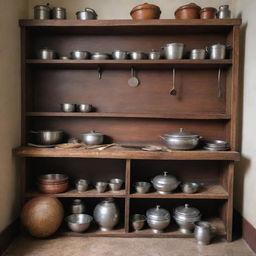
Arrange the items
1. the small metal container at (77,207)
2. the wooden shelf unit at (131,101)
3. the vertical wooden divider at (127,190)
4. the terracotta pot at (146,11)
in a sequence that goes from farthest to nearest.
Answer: the wooden shelf unit at (131,101) < the small metal container at (77,207) < the terracotta pot at (146,11) < the vertical wooden divider at (127,190)

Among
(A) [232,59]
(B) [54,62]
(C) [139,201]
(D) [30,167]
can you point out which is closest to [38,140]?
(D) [30,167]

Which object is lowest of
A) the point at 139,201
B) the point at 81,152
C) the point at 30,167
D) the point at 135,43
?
the point at 139,201

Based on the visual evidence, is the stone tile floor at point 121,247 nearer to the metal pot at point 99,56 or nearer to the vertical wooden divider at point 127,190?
the vertical wooden divider at point 127,190

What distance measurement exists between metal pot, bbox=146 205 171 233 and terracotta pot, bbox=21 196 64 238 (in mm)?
824

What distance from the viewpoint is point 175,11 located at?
2598 millimetres

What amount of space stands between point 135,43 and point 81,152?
4.27 feet

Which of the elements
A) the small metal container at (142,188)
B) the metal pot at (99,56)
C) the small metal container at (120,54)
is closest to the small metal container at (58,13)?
the metal pot at (99,56)

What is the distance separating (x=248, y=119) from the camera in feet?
7.85

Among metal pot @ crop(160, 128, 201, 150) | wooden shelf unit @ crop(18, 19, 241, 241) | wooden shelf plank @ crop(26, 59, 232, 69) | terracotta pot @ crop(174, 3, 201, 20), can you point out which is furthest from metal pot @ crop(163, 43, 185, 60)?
metal pot @ crop(160, 128, 201, 150)

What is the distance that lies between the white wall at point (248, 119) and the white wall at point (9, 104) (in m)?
2.16

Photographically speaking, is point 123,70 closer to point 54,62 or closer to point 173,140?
point 54,62

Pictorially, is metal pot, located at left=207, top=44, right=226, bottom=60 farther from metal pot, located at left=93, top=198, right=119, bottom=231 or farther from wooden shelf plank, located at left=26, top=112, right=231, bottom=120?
metal pot, located at left=93, top=198, right=119, bottom=231

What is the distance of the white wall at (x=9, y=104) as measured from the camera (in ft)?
7.28

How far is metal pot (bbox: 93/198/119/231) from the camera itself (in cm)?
238
